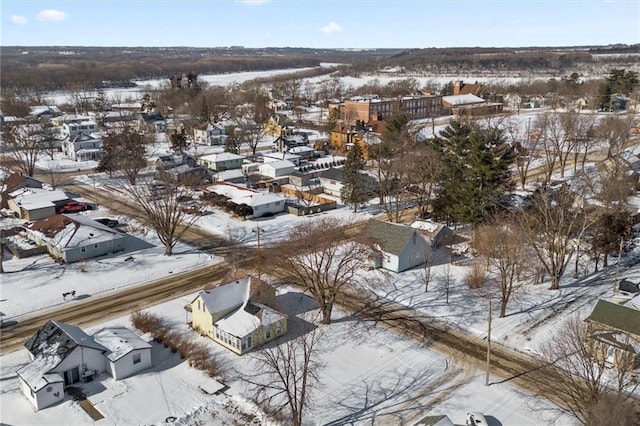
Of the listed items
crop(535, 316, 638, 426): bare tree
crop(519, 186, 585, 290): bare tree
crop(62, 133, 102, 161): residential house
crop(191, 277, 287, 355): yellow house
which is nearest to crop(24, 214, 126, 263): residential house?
crop(191, 277, 287, 355): yellow house

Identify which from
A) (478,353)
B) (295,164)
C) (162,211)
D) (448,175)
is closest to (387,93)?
(295,164)

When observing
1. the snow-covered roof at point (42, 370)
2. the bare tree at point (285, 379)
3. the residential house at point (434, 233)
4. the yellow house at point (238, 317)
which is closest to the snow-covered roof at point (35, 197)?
the yellow house at point (238, 317)

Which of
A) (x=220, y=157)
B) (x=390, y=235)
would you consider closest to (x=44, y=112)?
(x=220, y=157)

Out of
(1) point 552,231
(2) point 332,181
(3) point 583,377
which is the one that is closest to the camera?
(3) point 583,377

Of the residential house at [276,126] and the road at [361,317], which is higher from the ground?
the residential house at [276,126]

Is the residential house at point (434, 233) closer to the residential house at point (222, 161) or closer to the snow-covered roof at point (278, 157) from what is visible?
the snow-covered roof at point (278, 157)

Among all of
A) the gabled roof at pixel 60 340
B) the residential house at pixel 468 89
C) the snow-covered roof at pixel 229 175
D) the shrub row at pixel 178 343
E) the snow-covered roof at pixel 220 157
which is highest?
the residential house at pixel 468 89

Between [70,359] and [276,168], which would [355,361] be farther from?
[276,168]
